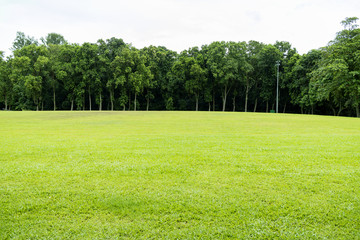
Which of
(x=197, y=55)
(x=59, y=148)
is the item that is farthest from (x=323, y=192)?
(x=197, y=55)

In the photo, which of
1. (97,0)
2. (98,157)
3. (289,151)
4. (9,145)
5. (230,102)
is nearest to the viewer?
(98,157)

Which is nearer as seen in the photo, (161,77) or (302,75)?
(302,75)

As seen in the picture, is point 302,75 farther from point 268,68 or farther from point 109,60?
point 109,60

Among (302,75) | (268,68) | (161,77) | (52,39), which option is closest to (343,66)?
(302,75)

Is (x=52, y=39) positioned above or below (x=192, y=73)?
above

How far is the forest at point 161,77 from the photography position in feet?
170

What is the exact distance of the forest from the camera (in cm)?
5194

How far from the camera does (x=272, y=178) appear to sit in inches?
194

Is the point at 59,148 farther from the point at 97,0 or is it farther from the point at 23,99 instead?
the point at 23,99

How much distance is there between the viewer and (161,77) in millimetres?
58625

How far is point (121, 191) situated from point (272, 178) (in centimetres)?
314

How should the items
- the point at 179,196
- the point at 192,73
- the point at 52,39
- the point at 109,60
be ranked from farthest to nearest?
the point at 52,39 → the point at 109,60 → the point at 192,73 → the point at 179,196

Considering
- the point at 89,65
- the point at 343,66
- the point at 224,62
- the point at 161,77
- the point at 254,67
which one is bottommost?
the point at 343,66

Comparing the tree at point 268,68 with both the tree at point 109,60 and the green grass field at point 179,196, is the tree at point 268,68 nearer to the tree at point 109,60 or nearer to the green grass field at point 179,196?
the tree at point 109,60
